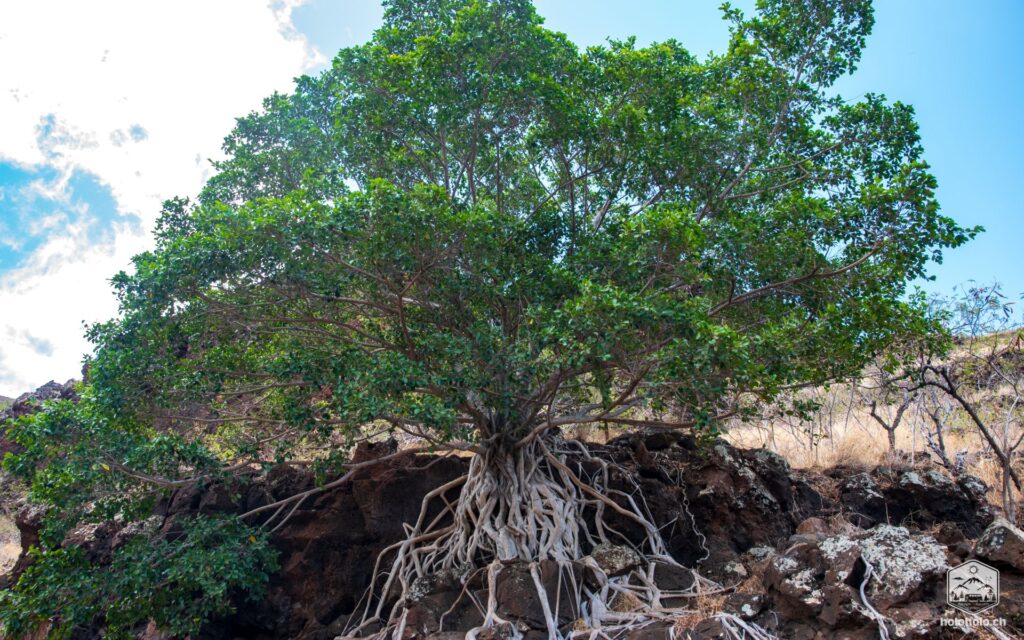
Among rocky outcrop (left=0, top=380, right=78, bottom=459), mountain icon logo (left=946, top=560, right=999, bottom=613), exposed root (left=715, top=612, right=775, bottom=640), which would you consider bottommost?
exposed root (left=715, top=612, right=775, bottom=640)

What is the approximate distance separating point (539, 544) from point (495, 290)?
3.17 metres

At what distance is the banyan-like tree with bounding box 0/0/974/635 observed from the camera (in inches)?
260

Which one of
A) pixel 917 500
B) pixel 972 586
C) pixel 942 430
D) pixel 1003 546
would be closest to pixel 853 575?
pixel 972 586

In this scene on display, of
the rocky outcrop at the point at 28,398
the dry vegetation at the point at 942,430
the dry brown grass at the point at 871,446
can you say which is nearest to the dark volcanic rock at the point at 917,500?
the dry vegetation at the point at 942,430

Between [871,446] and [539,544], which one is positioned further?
[871,446]

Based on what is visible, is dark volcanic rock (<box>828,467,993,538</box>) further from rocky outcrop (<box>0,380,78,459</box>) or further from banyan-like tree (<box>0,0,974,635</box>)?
rocky outcrop (<box>0,380,78,459</box>)

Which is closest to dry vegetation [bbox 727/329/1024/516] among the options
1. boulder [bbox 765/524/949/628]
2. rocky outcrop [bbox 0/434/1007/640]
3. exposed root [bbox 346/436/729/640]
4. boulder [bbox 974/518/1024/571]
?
rocky outcrop [bbox 0/434/1007/640]

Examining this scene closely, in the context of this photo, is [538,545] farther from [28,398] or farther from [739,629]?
[28,398]

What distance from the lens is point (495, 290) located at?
7.27 metres

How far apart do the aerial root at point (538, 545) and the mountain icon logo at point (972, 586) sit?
231cm

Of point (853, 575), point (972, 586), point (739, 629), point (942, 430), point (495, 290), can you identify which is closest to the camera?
point (972, 586)

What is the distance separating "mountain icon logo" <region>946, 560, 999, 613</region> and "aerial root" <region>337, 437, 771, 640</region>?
2.31 m

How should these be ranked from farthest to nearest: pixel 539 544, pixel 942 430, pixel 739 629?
pixel 942 430 → pixel 539 544 → pixel 739 629

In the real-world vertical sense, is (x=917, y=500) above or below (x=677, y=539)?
above
